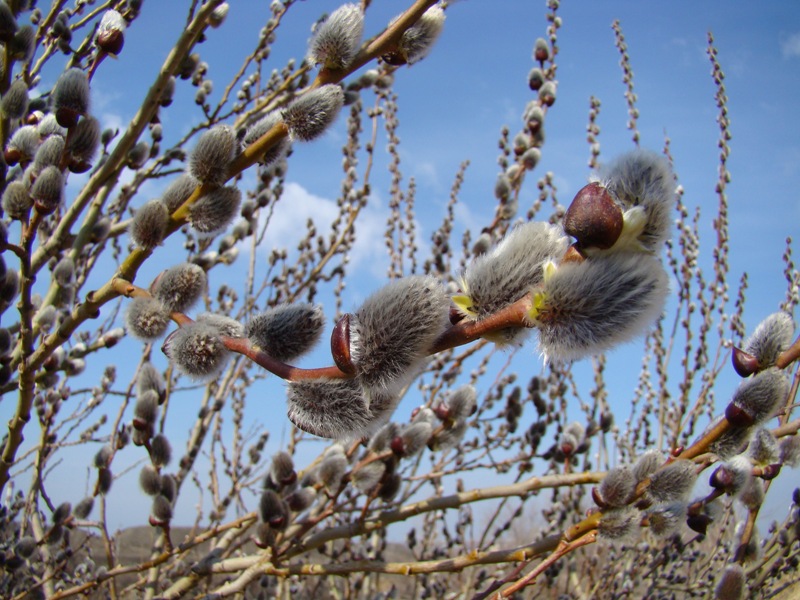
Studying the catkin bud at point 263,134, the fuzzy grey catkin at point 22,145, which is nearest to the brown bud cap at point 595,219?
the catkin bud at point 263,134

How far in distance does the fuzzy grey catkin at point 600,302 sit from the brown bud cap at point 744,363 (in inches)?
33.3

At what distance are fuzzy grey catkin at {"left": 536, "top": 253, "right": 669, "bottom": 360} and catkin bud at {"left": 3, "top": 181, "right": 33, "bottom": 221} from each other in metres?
1.40

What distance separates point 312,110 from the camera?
1290 millimetres

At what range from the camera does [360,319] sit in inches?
33.9

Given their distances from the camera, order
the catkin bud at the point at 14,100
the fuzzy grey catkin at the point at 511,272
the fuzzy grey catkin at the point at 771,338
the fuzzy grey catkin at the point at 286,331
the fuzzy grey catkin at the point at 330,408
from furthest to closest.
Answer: the catkin bud at the point at 14,100 < the fuzzy grey catkin at the point at 771,338 < the fuzzy grey catkin at the point at 286,331 < the fuzzy grey catkin at the point at 330,408 < the fuzzy grey catkin at the point at 511,272

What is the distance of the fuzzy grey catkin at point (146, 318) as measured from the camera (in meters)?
1.29

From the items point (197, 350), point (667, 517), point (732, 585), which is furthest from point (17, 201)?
point (732, 585)

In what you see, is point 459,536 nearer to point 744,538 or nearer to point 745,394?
point 744,538

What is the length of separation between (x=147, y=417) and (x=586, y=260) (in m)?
1.53

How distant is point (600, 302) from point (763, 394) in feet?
2.91

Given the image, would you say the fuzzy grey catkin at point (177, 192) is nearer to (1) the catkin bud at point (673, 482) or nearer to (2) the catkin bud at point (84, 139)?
(2) the catkin bud at point (84, 139)

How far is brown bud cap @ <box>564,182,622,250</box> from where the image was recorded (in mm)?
675

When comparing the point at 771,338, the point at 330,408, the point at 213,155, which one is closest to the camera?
the point at 330,408

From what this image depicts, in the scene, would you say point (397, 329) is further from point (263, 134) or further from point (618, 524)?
point (618, 524)
